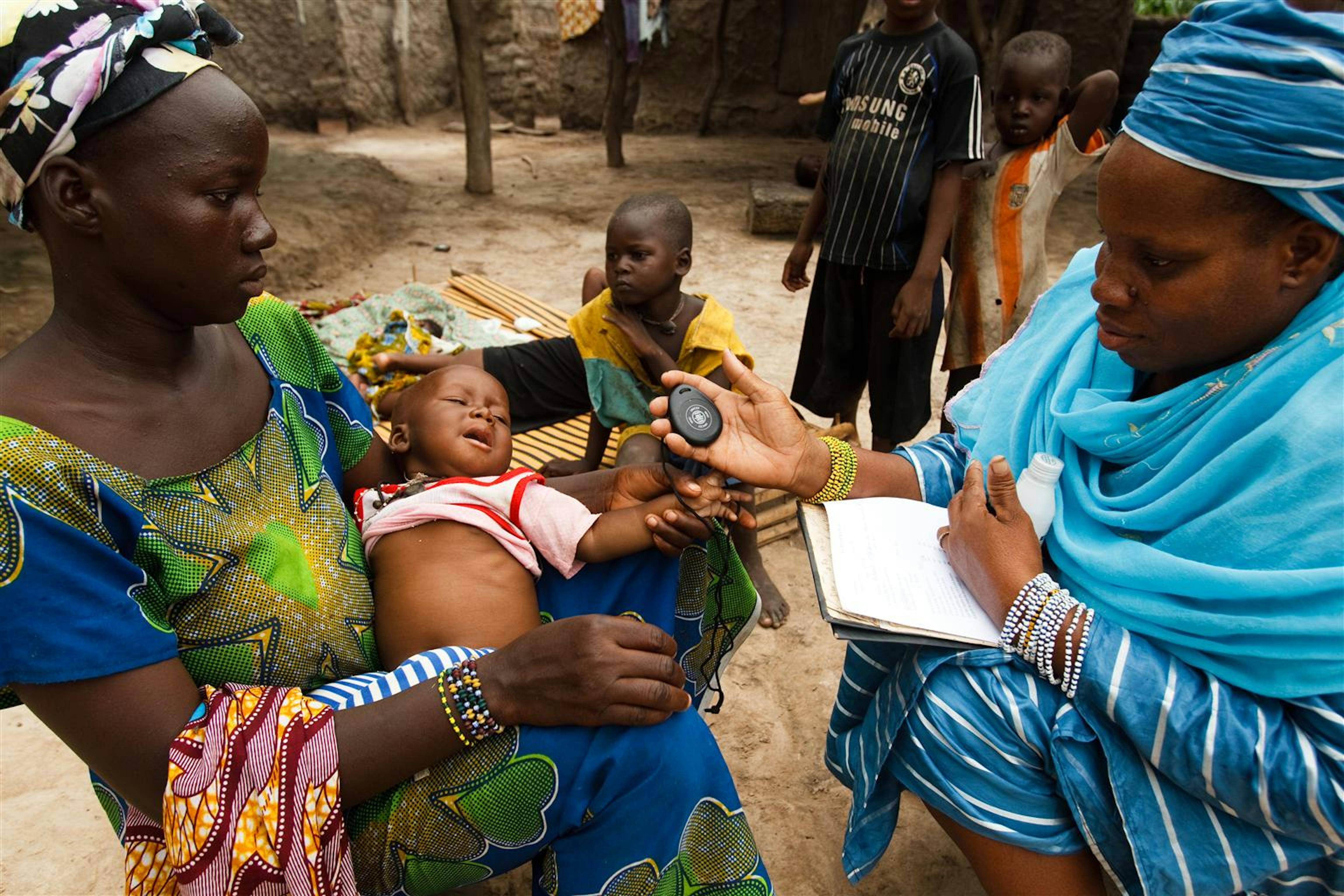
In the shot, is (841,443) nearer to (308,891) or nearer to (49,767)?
(308,891)

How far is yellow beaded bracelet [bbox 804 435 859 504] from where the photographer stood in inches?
68.8

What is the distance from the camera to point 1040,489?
1460 mm

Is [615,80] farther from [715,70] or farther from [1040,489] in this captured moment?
[1040,489]

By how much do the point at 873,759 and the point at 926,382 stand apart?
2.03 metres

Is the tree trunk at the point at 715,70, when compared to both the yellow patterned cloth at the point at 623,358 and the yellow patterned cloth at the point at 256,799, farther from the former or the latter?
the yellow patterned cloth at the point at 256,799

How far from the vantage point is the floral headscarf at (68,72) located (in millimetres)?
1044

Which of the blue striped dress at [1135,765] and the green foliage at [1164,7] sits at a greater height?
the green foliage at [1164,7]

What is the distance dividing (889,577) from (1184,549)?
1.49 ft

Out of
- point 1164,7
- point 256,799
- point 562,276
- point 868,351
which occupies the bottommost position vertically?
point 562,276

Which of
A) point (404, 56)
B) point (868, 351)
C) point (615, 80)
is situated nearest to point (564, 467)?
point (868, 351)

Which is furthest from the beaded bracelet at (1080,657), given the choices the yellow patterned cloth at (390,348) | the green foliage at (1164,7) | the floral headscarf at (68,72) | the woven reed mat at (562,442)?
the green foliage at (1164,7)

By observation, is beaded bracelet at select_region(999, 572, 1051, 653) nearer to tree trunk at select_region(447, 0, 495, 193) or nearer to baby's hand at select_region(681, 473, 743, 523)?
baby's hand at select_region(681, 473, 743, 523)

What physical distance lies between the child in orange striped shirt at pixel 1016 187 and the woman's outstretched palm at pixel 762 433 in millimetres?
2004

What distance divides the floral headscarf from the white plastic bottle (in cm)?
145
